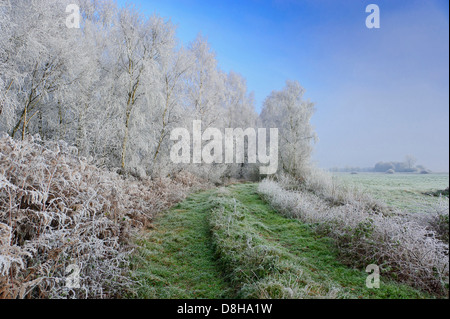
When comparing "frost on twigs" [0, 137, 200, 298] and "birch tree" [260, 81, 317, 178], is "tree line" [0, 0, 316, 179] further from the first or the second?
"frost on twigs" [0, 137, 200, 298]

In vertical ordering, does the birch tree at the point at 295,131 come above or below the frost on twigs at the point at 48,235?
above

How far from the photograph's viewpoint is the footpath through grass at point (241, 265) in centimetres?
319

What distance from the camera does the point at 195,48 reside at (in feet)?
55.8

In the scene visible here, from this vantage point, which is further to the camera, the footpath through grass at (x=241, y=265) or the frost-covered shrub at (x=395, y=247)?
the frost-covered shrub at (x=395, y=247)

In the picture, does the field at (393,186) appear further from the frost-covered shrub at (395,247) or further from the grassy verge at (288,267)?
the grassy verge at (288,267)

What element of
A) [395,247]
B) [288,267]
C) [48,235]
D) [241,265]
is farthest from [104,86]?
[395,247]

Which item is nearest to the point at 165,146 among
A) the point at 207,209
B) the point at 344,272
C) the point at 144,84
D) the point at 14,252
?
the point at 144,84

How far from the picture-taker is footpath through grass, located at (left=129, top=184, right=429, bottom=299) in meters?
3.19

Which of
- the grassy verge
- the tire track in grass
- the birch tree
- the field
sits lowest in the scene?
the tire track in grass

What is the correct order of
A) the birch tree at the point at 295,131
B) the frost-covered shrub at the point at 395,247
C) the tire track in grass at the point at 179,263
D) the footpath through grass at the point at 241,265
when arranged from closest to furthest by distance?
the footpath through grass at the point at 241,265, the frost-covered shrub at the point at 395,247, the tire track in grass at the point at 179,263, the birch tree at the point at 295,131

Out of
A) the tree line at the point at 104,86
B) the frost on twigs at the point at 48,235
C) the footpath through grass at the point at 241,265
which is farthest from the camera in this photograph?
the tree line at the point at 104,86

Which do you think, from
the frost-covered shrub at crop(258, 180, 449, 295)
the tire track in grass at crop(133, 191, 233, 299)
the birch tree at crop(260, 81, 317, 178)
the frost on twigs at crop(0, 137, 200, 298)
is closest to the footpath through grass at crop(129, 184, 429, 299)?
the tire track in grass at crop(133, 191, 233, 299)

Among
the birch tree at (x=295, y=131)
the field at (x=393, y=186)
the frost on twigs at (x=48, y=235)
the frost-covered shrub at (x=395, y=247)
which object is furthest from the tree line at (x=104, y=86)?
the frost-covered shrub at (x=395, y=247)
